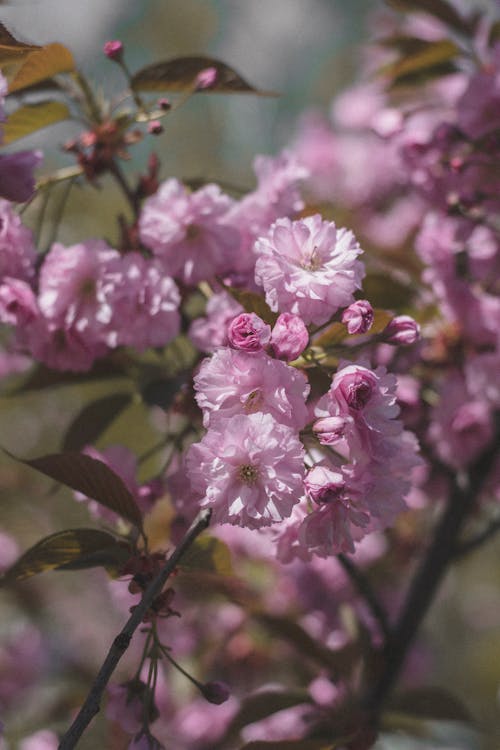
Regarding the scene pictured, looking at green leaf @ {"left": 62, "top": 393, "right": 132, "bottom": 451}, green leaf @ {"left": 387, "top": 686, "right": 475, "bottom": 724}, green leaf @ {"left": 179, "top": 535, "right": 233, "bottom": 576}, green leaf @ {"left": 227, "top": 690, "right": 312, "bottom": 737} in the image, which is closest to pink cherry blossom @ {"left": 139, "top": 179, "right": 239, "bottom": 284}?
green leaf @ {"left": 62, "top": 393, "right": 132, "bottom": 451}

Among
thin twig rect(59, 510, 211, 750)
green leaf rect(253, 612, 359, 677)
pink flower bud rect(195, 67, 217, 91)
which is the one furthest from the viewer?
green leaf rect(253, 612, 359, 677)

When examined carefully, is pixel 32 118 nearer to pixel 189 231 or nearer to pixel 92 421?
pixel 189 231

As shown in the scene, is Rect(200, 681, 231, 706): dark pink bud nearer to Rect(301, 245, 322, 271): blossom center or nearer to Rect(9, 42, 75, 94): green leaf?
Rect(301, 245, 322, 271): blossom center

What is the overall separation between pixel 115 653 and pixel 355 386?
1.00 ft

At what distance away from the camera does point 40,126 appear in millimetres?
1142

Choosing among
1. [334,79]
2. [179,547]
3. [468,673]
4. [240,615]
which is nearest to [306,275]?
[179,547]

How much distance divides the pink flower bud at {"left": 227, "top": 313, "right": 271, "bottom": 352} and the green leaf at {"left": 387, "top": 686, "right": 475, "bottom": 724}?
29.8 inches

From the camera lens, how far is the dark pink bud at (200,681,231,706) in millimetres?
919

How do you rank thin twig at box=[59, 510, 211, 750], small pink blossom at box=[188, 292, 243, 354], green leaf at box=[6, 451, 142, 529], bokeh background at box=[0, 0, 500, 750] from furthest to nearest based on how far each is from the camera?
bokeh background at box=[0, 0, 500, 750] → small pink blossom at box=[188, 292, 243, 354] → green leaf at box=[6, 451, 142, 529] → thin twig at box=[59, 510, 211, 750]

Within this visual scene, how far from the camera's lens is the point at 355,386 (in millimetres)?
768

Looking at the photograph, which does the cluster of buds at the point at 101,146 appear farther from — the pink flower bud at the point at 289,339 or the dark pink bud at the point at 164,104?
the pink flower bud at the point at 289,339

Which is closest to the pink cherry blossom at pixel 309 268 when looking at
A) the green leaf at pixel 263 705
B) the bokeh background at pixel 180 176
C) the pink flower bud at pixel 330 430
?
the pink flower bud at pixel 330 430

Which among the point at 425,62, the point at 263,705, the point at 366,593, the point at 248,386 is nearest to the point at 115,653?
the point at 248,386

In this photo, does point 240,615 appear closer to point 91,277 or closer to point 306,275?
point 91,277
